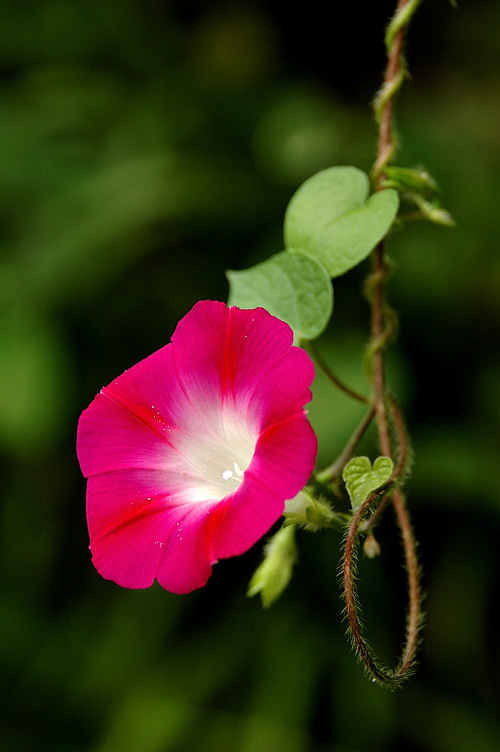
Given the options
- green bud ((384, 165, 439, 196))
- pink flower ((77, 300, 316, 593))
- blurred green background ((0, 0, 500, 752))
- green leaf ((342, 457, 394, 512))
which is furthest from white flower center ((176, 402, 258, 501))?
blurred green background ((0, 0, 500, 752))

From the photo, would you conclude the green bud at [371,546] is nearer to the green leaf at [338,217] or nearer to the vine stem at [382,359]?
the vine stem at [382,359]

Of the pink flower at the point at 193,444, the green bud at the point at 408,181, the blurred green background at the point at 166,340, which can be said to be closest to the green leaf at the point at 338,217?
the green bud at the point at 408,181

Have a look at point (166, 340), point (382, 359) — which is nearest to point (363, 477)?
point (382, 359)

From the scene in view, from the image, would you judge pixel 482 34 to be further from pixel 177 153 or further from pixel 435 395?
pixel 435 395

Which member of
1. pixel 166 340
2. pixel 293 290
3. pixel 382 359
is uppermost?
pixel 293 290

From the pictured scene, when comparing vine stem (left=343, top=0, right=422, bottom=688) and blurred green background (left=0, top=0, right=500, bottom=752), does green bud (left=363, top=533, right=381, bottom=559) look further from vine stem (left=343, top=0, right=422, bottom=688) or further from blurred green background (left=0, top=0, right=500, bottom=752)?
blurred green background (left=0, top=0, right=500, bottom=752)

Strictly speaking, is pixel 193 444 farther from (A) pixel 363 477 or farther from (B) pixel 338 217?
(B) pixel 338 217
